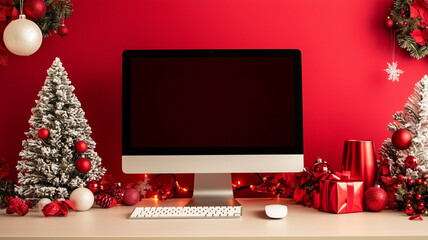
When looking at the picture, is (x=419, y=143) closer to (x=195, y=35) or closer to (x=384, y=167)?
(x=384, y=167)

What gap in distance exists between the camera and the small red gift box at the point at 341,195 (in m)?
1.52

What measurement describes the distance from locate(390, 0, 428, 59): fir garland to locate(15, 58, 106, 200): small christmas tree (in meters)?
1.49

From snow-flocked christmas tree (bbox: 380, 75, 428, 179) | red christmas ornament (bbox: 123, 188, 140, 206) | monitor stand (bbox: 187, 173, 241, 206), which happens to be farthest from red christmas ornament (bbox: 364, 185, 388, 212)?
red christmas ornament (bbox: 123, 188, 140, 206)

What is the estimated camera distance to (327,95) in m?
1.97

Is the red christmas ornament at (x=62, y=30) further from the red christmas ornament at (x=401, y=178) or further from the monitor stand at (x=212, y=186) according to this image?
the red christmas ornament at (x=401, y=178)

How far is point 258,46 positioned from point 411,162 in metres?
0.84

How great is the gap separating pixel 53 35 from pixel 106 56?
272 mm

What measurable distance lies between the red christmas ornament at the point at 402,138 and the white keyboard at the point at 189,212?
2.23 feet

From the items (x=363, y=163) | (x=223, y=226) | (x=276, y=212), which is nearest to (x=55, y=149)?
(x=223, y=226)

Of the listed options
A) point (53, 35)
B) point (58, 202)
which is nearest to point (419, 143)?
point (58, 202)

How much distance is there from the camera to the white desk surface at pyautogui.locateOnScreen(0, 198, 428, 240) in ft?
4.04

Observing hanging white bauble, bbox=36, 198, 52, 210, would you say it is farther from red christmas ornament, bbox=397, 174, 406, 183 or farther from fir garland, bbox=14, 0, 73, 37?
red christmas ornament, bbox=397, 174, 406, 183

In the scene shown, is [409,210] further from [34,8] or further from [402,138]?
[34,8]

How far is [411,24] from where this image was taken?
1.91 metres
